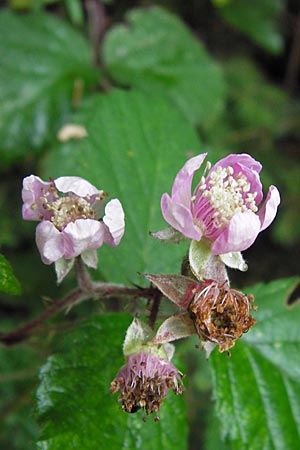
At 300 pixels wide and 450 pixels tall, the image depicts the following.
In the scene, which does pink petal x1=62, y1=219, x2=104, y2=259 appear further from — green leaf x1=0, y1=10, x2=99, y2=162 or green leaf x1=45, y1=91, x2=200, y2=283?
green leaf x1=0, y1=10, x2=99, y2=162

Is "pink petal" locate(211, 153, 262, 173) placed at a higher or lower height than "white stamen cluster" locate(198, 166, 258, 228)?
Answer: higher

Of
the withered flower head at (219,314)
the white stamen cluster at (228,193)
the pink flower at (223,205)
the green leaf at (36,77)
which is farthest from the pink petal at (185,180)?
the green leaf at (36,77)

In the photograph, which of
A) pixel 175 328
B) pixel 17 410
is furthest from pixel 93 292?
pixel 17 410

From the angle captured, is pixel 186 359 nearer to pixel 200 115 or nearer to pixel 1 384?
pixel 1 384

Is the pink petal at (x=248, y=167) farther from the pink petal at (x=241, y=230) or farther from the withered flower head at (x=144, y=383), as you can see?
the withered flower head at (x=144, y=383)

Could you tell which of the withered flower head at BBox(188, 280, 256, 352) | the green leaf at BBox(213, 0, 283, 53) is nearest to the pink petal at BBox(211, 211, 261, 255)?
the withered flower head at BBox(188, 280, 256, 352)

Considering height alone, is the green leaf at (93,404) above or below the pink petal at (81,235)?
below
